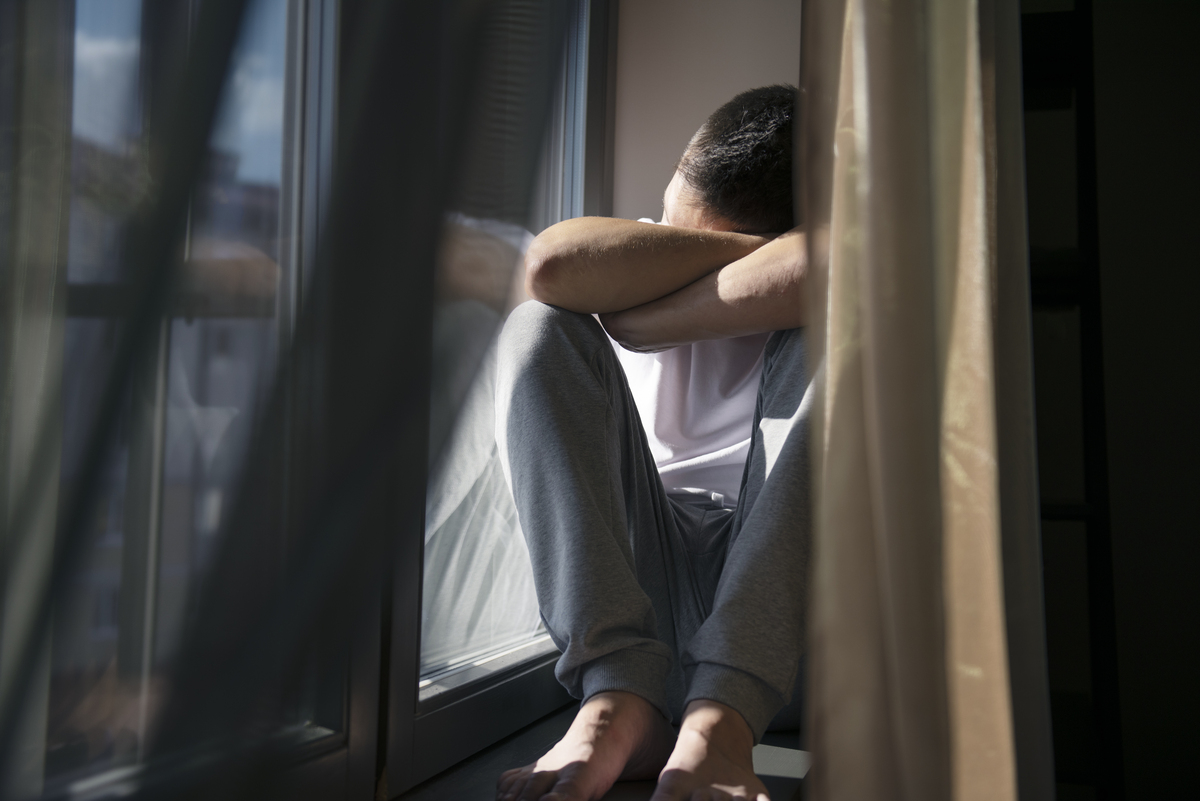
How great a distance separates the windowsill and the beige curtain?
230 millimetres

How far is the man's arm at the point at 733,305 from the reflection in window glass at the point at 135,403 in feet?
2.41

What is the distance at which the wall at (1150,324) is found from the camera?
0.87 meters

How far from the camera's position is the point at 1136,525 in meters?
0.89

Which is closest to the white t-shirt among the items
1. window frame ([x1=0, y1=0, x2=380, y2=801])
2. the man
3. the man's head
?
the man

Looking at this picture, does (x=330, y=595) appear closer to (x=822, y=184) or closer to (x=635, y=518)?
(x=822, y=184)

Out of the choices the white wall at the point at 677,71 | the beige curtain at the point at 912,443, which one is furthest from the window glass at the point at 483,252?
the white wall at the point at 677,71

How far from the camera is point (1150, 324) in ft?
2.96

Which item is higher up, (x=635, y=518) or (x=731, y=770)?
(x=635, y=518)

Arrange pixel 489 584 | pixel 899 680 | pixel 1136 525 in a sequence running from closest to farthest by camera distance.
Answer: pixel 899 680
pixel 1136 525
pixel 489 584

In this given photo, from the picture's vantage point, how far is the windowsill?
0.78 meters

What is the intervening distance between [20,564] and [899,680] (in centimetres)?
48

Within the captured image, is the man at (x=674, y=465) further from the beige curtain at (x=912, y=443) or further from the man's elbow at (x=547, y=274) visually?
the beige curtain at (x=912, y=443)

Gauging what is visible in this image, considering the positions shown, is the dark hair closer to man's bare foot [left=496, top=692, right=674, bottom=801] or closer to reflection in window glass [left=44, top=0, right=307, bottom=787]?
man's bare foot [left=496, top=692, right=674, bottom=801]

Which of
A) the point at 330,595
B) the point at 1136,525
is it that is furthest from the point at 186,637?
the point at 1136,525
